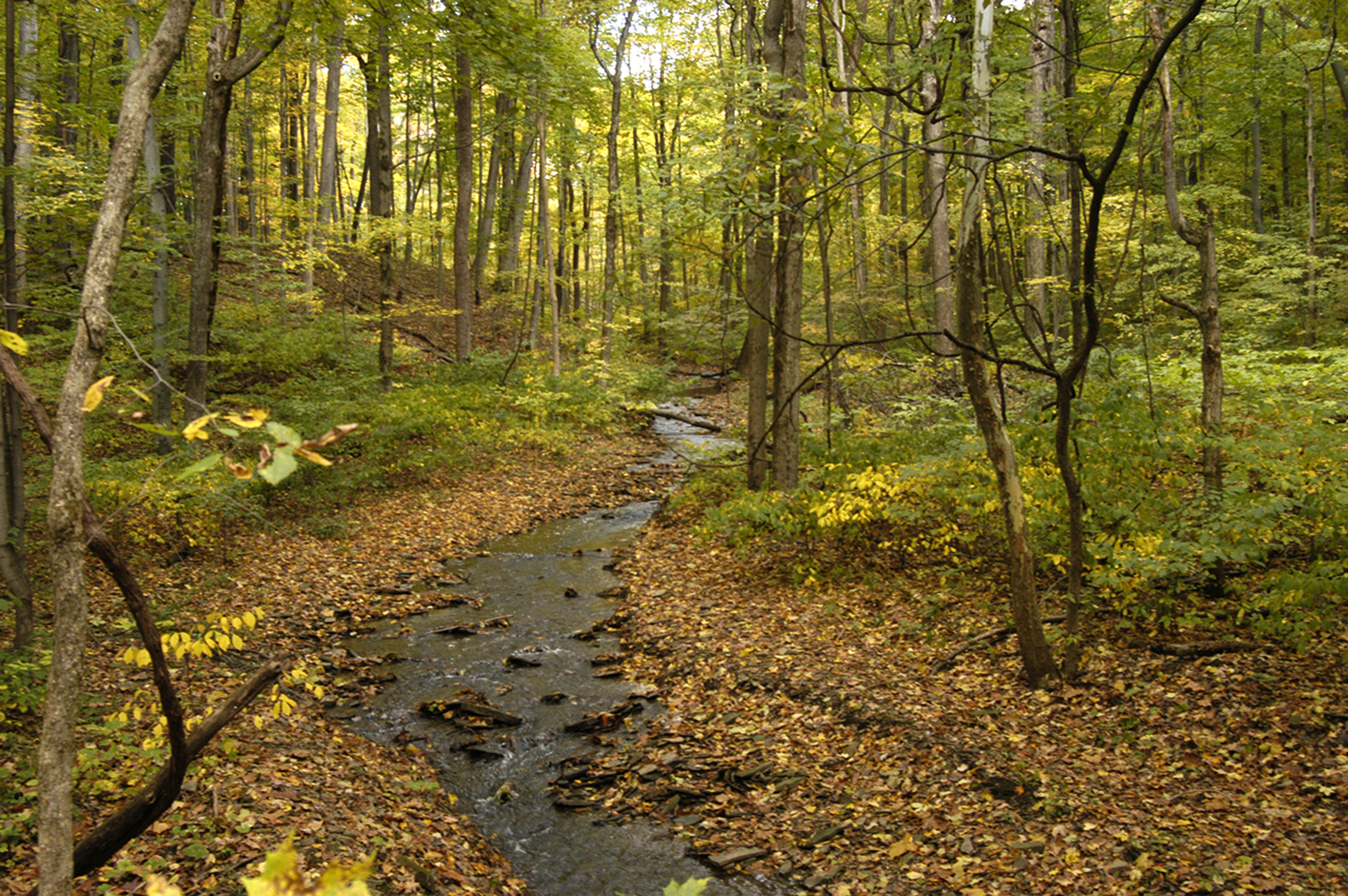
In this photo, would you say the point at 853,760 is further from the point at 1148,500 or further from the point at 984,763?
the point at 1148,500

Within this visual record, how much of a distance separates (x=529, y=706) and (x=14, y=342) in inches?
219

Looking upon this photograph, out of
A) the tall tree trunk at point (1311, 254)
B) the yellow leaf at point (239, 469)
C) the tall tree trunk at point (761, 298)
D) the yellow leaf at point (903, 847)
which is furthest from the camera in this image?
the tall tree trunk at point (1311, 254)

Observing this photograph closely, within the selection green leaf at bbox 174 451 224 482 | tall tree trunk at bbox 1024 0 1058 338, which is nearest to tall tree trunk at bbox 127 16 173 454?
green leaf at bbox 174 451 224 482

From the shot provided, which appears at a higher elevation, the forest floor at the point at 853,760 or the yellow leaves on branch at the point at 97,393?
the yellow leaves on branch at the point at 97,393

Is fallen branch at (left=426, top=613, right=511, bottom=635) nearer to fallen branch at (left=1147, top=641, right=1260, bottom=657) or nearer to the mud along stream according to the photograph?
the mud along stream

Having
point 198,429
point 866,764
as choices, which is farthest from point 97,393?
point 866,764

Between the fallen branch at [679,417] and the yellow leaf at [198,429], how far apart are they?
15406 mm

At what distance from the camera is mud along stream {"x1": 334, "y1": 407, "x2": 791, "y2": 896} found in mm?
4801

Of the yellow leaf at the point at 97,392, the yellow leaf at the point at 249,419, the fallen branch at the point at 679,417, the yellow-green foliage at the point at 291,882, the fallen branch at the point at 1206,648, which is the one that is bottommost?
the fallen branch at the point at 1206,648

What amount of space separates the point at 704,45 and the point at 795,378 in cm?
2220

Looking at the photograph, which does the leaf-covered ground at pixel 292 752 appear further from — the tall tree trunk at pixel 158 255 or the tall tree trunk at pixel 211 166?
the tall tree trunk at pixel 158 255

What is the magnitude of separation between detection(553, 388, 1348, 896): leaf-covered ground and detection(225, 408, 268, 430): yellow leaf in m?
4.28

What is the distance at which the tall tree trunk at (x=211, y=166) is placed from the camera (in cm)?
918

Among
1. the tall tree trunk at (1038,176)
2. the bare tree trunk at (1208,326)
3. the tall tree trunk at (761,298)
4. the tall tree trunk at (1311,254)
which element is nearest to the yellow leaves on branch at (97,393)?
the tall tree trunk at (761,298)
